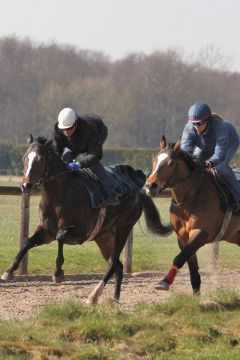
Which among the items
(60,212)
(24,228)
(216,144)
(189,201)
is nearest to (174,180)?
(189,201)

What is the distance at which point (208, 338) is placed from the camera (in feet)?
28.7

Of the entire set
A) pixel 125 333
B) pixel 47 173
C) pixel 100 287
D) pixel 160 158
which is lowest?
pixel 100 287

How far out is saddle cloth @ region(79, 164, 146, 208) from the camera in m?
11.2

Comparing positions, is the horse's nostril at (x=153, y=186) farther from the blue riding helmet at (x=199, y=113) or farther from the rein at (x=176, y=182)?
the blue riding helmet at (x=199, y=113)

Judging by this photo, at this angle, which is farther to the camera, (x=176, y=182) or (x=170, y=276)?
(x=176, y=182)

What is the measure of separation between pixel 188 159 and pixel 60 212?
1418mm

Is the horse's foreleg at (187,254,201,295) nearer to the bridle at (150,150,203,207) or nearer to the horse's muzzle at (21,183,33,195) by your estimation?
the bridle at (150,150,203,207)

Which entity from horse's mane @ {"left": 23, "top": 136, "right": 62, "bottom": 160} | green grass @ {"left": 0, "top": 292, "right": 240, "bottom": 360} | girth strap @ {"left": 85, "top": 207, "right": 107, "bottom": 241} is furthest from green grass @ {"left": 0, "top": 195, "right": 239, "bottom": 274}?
green grass @ {"left": 0, "top": 292, "right": 240, "bottom": 360}

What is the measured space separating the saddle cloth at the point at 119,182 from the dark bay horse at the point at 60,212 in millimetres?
86

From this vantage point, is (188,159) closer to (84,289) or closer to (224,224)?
(224,224)

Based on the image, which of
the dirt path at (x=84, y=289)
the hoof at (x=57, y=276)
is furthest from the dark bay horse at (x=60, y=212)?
the dirt path at (x=84, y=289)

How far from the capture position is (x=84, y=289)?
12.6 metres

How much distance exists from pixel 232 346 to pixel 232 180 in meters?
2.92

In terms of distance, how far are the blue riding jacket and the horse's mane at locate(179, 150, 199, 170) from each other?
0.10 metres
